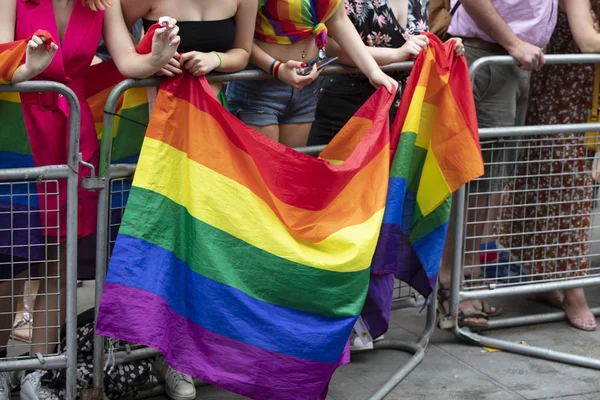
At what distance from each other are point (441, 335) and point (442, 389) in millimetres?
763

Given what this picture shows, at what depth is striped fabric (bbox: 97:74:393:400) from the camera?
4.00 metres

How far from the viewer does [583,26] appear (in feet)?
17.9

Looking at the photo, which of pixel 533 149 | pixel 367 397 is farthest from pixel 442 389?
pixel 533 149

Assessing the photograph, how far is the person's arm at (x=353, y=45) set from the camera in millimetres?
4691

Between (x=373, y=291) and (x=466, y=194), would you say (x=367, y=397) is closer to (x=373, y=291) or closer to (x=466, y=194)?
(x=373, y=291)

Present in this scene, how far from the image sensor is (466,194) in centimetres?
532

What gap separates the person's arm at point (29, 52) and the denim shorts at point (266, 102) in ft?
3.55

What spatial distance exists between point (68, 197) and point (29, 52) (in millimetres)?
632

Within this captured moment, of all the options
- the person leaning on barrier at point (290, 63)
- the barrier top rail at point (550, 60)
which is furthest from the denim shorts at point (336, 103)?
the barrier top rail at point (550, 60)

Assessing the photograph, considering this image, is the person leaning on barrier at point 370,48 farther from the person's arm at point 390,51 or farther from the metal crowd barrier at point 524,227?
the metal crowd barrier at point 524,227

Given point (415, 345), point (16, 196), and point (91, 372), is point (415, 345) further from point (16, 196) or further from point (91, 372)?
point (16, 196)

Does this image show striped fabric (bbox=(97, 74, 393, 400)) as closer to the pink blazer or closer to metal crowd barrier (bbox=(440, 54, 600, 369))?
the pink blazer

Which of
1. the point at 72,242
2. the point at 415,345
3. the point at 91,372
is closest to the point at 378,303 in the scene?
the point at 415,345

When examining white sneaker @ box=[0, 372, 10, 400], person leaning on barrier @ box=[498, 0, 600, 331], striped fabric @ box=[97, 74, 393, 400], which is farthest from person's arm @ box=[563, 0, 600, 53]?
white sneaker @ box=[0, 372, 10, 400]
